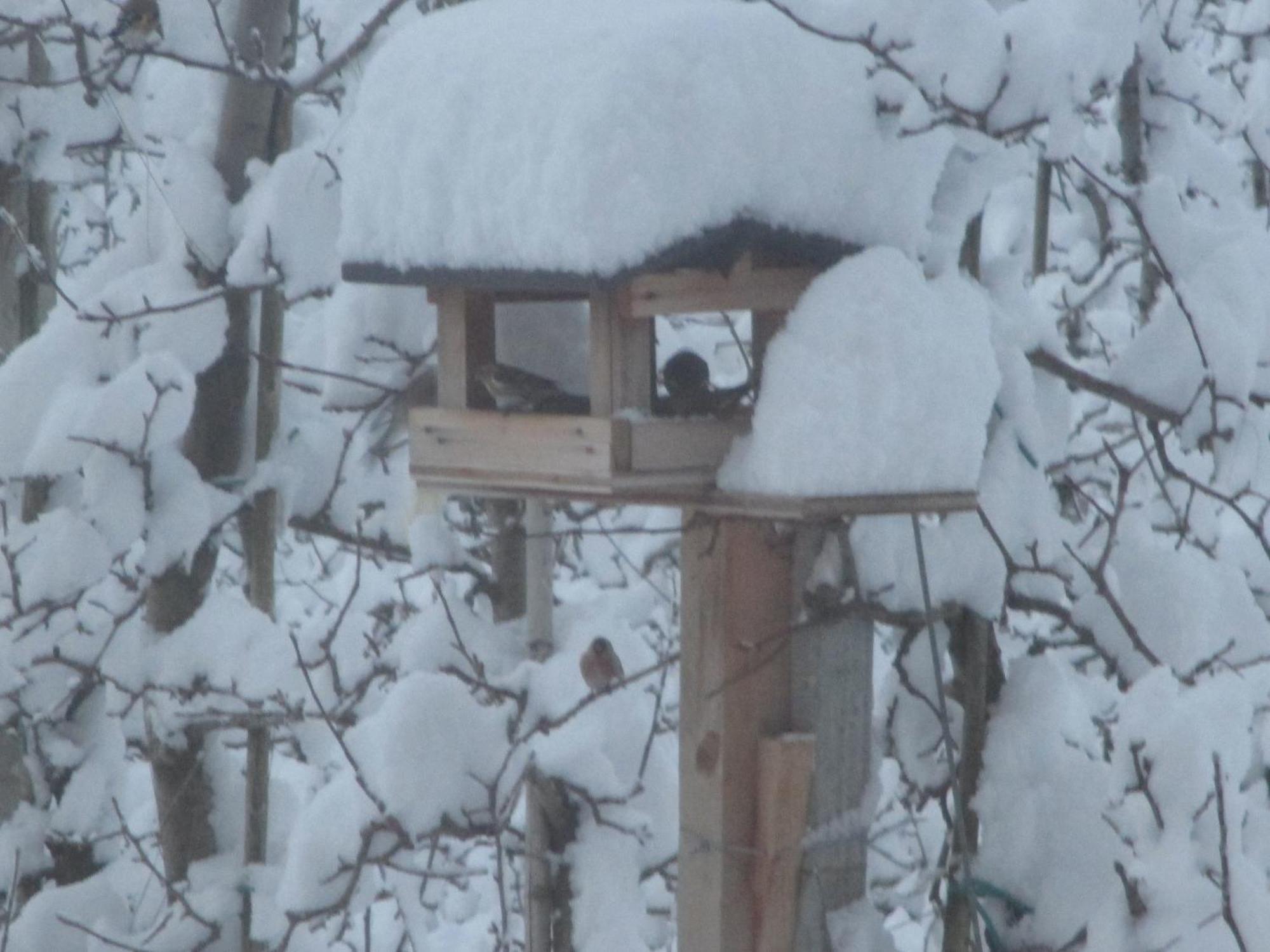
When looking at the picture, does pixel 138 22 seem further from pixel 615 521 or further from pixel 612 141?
pixel 615 521

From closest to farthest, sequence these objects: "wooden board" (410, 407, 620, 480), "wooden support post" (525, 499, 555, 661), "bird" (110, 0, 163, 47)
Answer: "wooden board" (410, 407, 620, 480) → "wooden support post" (525, 499, 555, 661) → "bird" (110, 0, 163, 47)

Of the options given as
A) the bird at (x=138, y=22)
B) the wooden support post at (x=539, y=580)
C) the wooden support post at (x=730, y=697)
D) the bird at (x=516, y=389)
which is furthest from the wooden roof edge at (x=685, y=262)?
the bird at (x=138, y=22)

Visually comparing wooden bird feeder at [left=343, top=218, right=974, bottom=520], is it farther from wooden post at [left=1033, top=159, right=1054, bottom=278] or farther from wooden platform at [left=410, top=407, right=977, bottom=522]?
wooden post at [left=1033, top=159, right=1054, bottom=278]

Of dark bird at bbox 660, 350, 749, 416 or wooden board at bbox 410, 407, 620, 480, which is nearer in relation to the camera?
wooden board at bbox 410, 407, 620, 480

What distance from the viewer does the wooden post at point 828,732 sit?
2.20m

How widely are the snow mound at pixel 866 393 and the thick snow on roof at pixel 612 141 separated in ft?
0.32

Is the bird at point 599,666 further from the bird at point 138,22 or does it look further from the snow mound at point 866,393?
the bird at point 138,22

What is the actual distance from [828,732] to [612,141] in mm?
824

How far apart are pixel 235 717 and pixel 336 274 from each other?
0.89 meters

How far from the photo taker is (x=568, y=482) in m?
2.07

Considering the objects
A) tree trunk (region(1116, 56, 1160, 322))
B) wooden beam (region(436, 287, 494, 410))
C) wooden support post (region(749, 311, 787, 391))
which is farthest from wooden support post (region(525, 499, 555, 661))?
tree trunk (region(1116, 56, 1160, 322))

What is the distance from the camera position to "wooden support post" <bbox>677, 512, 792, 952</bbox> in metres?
2.19

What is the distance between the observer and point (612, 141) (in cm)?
191

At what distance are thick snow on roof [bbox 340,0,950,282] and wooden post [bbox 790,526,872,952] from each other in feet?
1.48
